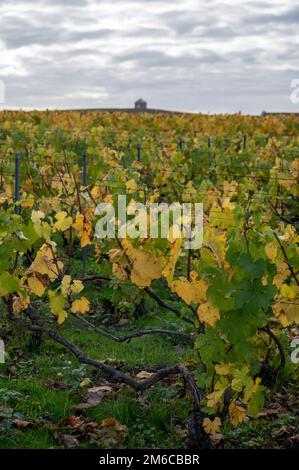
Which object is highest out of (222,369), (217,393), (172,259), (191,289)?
Result: (172,259)

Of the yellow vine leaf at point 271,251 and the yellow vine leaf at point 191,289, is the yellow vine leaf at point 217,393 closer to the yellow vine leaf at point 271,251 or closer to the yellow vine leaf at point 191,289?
the yellow vine leaf at point 191,289

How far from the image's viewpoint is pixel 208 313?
4188 mm

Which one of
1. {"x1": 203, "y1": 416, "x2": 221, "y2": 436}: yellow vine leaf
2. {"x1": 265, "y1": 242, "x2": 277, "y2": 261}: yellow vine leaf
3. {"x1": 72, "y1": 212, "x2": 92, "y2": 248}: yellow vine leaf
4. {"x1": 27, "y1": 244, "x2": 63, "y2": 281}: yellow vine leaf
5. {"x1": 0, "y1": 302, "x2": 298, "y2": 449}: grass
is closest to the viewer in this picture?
{"x1": 265, "y1": 242, "x2": 277, "y2": 261}: yellow vine leaf

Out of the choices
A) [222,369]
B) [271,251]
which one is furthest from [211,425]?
[271,251]

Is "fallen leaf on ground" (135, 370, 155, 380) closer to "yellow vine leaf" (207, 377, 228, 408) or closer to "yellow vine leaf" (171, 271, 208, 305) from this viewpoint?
"yellow vine leaf" (207, 377, 228, 408)

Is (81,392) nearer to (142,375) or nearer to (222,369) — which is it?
(142,375)

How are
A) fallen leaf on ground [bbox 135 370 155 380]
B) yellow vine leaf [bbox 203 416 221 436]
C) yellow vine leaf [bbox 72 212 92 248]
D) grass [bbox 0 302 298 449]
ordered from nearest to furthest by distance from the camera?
yellow vine leaf [bbox 203 416 221 436] → grass [bbox 0 302 298 449] → yellow vine leaf [bbox 72 212 92 248] → fallen leaf on ground [bbox 135 370 155 380]

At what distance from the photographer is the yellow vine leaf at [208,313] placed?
4.17m

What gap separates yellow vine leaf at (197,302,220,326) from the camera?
4.17 m

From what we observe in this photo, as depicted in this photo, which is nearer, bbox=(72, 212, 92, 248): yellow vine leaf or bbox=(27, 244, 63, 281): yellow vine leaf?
bbox=(27, 244, 63, 281): yellow vine leaf

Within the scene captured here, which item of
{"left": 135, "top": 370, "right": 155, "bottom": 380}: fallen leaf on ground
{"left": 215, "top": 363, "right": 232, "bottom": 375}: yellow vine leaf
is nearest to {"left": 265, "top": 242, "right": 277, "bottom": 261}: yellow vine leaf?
{"left": 215, "top": 363, "right": 232, "bottom": 375}: yellow vine leaf

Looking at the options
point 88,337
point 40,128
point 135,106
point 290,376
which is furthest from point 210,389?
point 135,106

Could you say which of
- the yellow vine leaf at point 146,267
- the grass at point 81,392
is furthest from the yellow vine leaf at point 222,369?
the grass at point 81,392

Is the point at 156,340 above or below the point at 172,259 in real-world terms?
below
